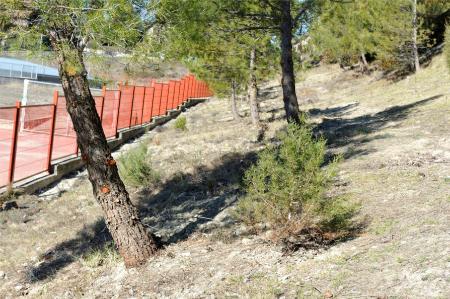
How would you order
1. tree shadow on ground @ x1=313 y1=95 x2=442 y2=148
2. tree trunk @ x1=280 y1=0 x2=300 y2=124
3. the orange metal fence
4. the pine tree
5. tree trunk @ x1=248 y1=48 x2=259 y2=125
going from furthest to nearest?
tree trunk @ x1=248 y1=48 x2=259 y2=125 → tree shadow on ground @ x1=313 y1=95 x2=442 y2=148 → tree trunk @ x1=280 y1=0 x2=300 y2=124 → the orange metal fence → the pine tree

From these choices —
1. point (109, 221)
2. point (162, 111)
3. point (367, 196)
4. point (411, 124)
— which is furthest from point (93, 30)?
point (162, 111)

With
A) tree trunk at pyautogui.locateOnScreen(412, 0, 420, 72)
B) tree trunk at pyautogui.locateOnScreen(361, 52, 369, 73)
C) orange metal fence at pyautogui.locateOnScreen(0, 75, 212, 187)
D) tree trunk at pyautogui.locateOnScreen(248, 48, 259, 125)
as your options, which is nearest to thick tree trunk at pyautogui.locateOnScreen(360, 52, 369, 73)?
tree trunk at pyautogui.locateOnScreen(361, 52, 369, 73)

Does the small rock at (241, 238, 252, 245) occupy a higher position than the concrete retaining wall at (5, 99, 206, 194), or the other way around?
the small rock at (241, 238, 252, 245)

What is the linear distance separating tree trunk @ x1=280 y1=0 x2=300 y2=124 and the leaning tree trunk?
18.9 ft

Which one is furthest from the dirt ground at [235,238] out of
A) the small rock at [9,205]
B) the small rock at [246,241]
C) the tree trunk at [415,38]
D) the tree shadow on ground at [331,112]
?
the tree trunk at [415,38]

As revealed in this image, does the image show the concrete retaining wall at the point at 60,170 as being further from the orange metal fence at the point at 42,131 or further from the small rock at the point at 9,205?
the small rock at the point at 9,205

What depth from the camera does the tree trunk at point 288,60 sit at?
426 inches

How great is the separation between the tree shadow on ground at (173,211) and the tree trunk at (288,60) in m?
1.69

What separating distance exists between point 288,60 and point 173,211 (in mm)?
4806

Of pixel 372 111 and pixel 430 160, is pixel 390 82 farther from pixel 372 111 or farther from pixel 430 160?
pixel 430 160

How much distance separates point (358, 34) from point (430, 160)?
22528mm

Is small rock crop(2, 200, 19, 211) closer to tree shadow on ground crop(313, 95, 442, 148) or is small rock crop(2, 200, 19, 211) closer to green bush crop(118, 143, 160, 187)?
green bush crop(118, 143, 160, 187)

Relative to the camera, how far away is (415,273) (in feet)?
13.1

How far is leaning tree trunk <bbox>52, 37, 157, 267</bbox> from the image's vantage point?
538 centimetres
